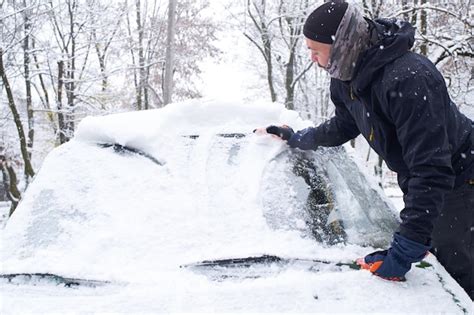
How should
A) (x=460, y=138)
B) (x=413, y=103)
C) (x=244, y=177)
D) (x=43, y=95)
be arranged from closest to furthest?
(x=413, y=103) → (x=460, y=138) → (x=244, y=177) → (x=43, y=95)

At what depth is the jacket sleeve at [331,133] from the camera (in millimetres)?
2344

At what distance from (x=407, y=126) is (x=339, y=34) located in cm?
43

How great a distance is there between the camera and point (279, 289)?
5.06 feet

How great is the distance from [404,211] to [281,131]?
97cm

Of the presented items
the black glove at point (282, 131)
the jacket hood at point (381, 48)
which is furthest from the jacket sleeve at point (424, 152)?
the black glove at point (282, 131)

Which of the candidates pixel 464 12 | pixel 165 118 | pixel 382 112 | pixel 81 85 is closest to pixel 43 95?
pixel 81 85

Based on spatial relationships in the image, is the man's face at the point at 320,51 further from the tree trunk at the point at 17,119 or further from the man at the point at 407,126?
the tree trunk at the point at 17,119

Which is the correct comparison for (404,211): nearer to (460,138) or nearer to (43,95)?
(460,138)

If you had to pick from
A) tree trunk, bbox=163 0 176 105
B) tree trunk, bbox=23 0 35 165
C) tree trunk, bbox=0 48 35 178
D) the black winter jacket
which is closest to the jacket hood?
the black winter jacket

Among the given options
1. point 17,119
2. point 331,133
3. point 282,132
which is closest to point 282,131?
point 282,132

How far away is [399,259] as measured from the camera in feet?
5.13

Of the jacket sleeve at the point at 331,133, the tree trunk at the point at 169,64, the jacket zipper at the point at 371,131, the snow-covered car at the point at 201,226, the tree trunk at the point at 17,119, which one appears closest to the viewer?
the snow-covered car at the point at 201,226

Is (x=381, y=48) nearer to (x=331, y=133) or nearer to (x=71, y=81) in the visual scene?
(x=331, y=133)

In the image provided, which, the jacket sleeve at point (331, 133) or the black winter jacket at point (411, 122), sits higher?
the black winter jacket at point (411, 122)
